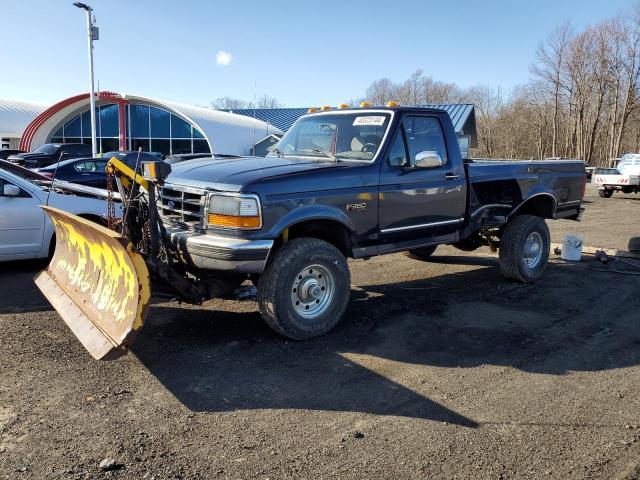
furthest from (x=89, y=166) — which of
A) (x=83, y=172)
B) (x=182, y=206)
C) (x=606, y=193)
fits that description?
(x=606, y=193)

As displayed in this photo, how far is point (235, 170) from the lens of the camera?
5.01 m

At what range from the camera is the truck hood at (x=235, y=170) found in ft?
15.6

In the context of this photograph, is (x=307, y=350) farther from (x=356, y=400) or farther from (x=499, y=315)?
(x=499, y=315)

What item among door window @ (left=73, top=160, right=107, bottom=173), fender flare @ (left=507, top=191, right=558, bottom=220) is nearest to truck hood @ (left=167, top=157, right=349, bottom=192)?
fender flare @ (left=507, top=191, right=558, bottom=220)

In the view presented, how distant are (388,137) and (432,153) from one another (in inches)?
21.9

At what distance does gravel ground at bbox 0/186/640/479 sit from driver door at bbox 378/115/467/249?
88cm

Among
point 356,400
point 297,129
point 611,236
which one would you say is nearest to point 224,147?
point 611,236

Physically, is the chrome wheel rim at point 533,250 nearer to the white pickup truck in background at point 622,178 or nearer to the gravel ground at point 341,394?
the gravel ground at point 341,394

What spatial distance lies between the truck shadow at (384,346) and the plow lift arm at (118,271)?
0.49 metres

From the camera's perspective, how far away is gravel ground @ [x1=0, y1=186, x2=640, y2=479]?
10.2ft

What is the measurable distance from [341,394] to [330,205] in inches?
71.3

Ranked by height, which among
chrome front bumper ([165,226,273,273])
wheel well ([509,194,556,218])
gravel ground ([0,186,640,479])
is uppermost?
wheel well ([509,194,556,218])

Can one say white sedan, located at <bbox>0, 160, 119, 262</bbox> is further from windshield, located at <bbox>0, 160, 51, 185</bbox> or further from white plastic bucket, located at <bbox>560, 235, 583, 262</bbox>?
white plastic bucket, located at <bbox>560, 235, 583, 262</bbox>

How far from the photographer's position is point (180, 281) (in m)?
4.72
